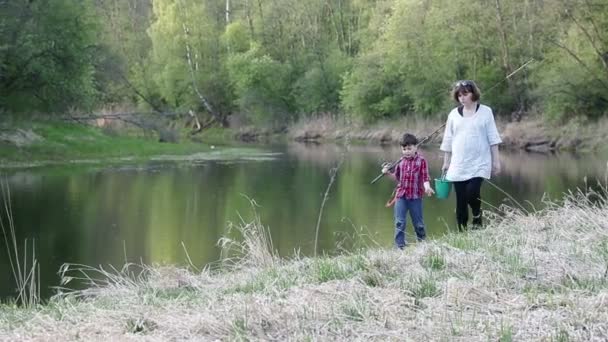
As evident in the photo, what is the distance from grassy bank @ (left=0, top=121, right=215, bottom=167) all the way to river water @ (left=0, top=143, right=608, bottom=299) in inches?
68.5

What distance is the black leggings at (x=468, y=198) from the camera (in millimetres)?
8180

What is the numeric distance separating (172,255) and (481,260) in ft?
22.7

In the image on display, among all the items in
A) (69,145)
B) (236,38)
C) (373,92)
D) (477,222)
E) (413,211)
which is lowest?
(69,145)

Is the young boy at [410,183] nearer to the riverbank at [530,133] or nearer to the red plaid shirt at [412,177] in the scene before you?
the red plaid shirt at [412,177]

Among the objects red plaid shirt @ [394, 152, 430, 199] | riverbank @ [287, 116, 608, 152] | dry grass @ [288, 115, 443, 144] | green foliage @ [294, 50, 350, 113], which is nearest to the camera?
red plaid shirt @ [394, 152, 430, 199]

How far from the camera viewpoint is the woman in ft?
26.4

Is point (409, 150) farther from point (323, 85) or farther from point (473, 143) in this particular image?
point (323, 85)

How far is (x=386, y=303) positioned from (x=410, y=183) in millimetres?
4230

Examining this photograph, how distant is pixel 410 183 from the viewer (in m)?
8.66

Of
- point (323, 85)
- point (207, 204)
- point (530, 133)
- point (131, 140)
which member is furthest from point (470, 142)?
point (323, 85)

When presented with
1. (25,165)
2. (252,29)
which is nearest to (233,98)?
(252,29)

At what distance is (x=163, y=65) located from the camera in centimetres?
5938

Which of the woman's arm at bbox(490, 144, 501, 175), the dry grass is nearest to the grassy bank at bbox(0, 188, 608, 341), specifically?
the woman's arm at bbox(490, 144, 501, 175)

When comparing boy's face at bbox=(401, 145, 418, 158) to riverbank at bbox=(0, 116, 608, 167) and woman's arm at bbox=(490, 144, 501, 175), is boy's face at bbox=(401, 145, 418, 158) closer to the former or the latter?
woman's arm at bbox=(490, 144, 501, 175)
